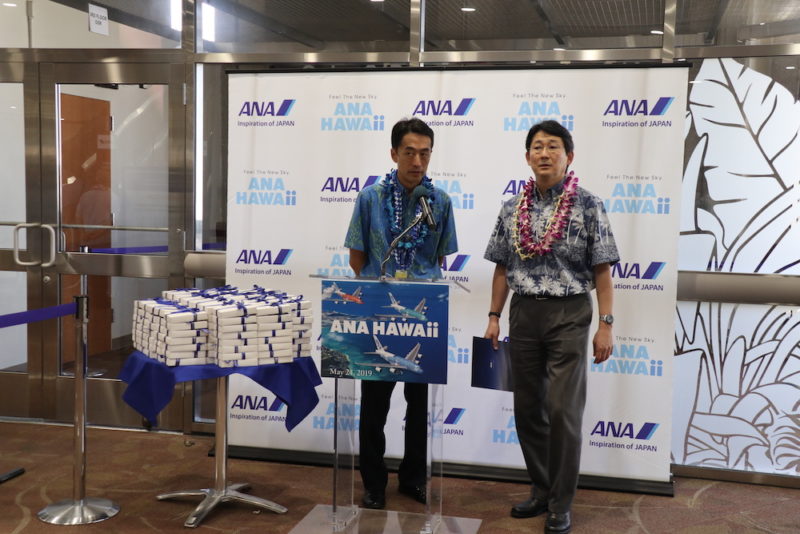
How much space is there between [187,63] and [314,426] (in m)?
2.28

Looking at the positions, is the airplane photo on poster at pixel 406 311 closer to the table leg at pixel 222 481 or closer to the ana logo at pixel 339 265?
the table leg at pixel 222 481

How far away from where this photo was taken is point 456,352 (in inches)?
171

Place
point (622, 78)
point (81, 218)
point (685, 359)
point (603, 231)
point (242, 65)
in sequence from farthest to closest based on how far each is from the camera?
point (81, 218) < point (242, 65) < point (685, 359) < point (622, 78) < point (603, 231)

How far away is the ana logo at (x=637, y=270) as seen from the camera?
4.12 meters

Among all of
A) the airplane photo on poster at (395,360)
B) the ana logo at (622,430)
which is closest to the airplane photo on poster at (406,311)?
the airplane photo on poster at (395,360)

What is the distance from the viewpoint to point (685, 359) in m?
4.41

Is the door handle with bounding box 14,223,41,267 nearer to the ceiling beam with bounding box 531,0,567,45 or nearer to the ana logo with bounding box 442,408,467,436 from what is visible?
the ana logo with bounding box 442,408,467,436

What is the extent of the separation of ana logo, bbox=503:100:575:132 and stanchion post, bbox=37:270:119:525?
89.5 inches

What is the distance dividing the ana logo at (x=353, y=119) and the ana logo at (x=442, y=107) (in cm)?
22

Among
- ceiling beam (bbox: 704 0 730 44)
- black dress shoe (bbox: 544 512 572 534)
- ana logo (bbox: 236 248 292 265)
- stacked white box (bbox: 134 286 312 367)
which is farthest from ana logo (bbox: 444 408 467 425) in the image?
ceiling beam (bbox: 704 0 730 44)

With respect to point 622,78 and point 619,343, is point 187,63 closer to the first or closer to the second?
point 622,78

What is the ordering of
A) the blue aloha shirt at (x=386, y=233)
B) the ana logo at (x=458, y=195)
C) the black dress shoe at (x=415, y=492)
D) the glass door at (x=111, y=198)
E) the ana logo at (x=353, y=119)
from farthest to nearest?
the glass door at (x=111, y=198)
the ana logo at (x=353, y=119)
the ana logo at (x=458, y=195)
the black dress shoe at (x=415, y=492)
the blue aloha shirt at (x=386, y=233)

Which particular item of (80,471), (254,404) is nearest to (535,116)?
(254,404)

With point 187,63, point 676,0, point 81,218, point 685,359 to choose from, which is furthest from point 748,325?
point 81,218
